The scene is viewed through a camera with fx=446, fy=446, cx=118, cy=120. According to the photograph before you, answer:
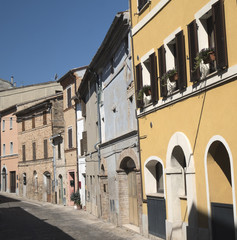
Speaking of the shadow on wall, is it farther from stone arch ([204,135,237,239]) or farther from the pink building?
the pink building

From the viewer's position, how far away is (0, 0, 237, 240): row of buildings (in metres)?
9.68

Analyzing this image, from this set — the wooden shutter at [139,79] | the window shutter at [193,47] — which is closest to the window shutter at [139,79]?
the wooden shutter at [139,79]

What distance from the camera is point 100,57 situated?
20859 millimetres

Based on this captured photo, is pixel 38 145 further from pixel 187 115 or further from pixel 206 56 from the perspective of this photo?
pixel 206 56

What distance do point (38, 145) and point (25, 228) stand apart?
1935 centimetres

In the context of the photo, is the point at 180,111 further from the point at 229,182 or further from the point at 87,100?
the point at 87,100

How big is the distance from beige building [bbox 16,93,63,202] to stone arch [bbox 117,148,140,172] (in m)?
16.9

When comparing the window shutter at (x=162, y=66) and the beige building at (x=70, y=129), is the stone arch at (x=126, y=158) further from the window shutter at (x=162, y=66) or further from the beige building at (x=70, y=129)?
the beige building at (x=70, y=129)

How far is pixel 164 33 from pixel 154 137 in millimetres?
3155

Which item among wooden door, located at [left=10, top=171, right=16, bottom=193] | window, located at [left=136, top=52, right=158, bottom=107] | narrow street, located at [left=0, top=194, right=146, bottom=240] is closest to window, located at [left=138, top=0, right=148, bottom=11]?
window, located at [left=136, top=52, right=158, bottom=107]

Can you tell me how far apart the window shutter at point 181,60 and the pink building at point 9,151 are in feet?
113

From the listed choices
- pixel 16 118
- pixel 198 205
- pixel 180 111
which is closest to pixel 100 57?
pixel 180 111

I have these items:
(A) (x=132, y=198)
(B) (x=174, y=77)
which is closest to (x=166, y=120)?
(B) (x=174, y=77)

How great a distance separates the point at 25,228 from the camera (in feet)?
64.4
